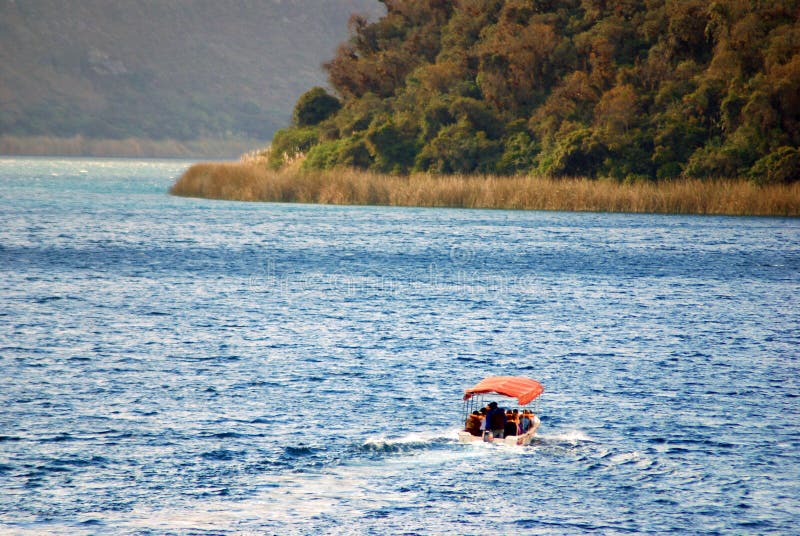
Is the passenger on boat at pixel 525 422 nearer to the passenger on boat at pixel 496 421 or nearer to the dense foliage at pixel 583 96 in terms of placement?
the passenger on boat at pixel 496 421

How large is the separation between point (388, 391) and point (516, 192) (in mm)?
67137

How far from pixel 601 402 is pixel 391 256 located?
39525 mm

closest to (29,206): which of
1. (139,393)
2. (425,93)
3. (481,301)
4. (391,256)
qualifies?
(425,93)

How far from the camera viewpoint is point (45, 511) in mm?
20266

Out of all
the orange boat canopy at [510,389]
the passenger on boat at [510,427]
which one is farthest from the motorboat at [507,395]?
the passenger on boat at [510,427]

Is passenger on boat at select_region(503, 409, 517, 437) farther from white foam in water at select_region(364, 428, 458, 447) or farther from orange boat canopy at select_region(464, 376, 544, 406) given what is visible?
white foam in water at select_region(364, 428, 458, 447)

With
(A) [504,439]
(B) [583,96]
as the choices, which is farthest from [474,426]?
(B) [583,96]

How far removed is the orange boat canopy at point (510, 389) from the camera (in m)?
26.0

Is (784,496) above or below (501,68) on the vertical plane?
below

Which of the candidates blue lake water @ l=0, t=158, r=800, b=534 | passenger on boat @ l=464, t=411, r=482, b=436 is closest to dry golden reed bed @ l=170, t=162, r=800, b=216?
blue lake water @ l=0, t=158, r=800, b=534

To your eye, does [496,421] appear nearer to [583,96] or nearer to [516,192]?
[516,192]

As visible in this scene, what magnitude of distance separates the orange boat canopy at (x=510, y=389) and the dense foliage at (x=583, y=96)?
69498 mm

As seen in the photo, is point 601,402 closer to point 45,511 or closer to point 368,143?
point 45,511

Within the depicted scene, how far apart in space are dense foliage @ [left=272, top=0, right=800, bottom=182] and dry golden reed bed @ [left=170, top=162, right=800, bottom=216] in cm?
356
